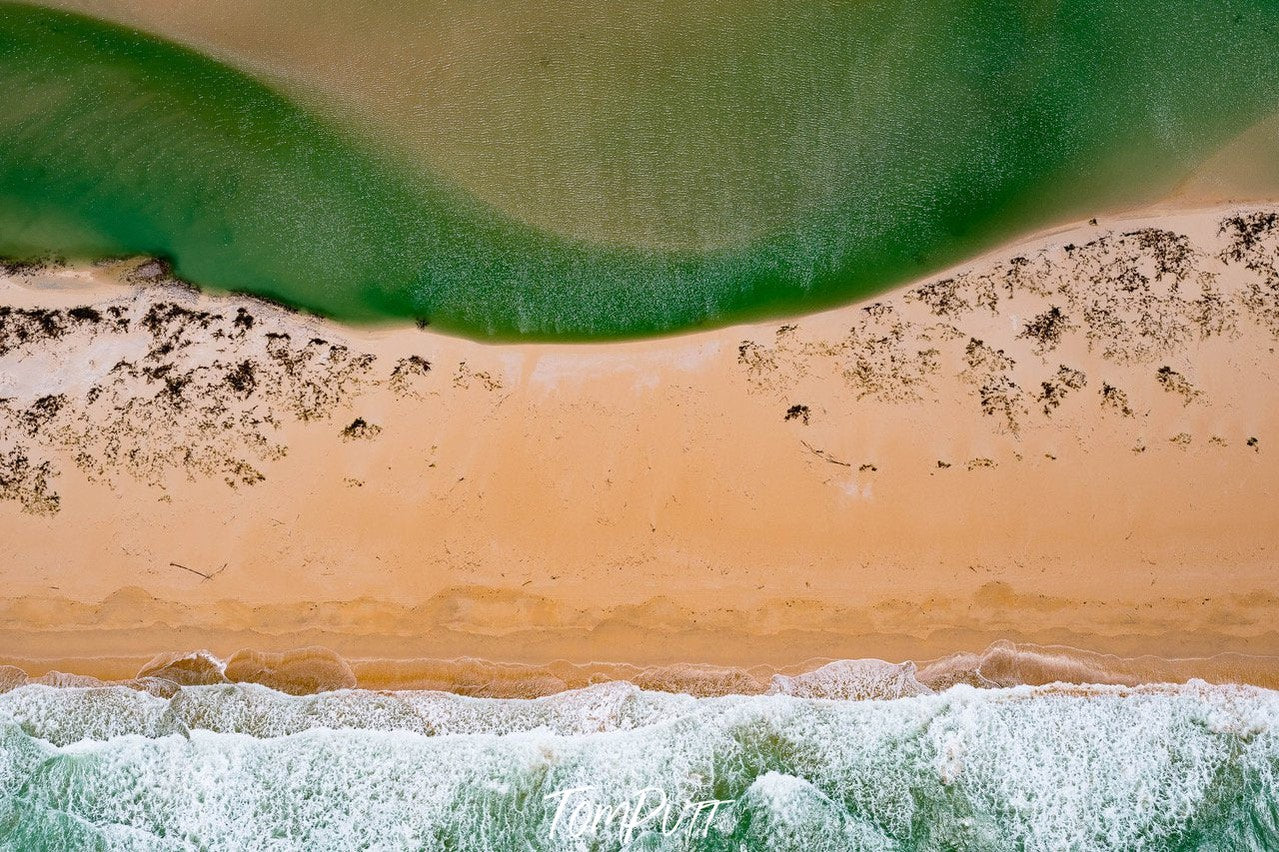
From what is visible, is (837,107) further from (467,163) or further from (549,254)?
(467,163)

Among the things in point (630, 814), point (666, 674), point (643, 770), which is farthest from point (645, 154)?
point (630, 814)

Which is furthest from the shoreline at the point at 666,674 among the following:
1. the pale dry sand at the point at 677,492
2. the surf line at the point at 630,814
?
the surf line at the point at 630,814

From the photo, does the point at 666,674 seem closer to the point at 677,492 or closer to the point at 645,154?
the point at 677,492

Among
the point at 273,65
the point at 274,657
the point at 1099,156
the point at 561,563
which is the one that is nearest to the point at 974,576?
the point at 561,563

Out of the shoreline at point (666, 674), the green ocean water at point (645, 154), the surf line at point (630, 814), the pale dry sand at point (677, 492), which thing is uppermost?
the green ocean water at point (645, 154)

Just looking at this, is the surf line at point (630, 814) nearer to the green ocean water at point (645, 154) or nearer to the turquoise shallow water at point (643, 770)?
the turquoise shallow water at point (643, 770)

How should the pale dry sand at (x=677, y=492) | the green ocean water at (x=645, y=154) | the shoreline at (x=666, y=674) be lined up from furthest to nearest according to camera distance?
the green ocean water at (x=645, y=154) < the pale dry sand at (x=677, y=492) < the shoreline at (x=666, y=674)

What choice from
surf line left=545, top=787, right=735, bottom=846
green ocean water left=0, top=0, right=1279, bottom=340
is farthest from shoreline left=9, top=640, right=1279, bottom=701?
green ocean water left=0, top=0, right=1279, bottom=340

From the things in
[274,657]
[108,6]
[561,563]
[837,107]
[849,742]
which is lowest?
[849,742]
